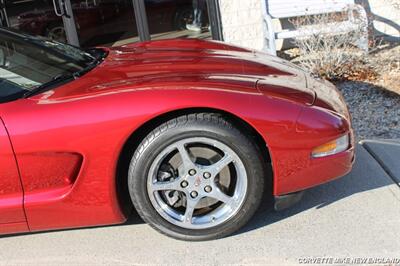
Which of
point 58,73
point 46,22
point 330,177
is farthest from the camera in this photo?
point 46,22

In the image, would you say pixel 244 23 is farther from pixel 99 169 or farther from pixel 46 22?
pixel 99 169

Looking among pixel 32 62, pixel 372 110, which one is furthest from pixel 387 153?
pixel 32 62

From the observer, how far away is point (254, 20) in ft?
22.7

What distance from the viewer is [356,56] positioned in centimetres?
561

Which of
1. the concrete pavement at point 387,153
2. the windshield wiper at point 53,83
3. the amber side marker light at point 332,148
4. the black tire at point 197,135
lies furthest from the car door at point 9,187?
the concrete pavement at point 387,153

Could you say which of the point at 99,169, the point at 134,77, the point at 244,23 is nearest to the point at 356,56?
the point at 244,23

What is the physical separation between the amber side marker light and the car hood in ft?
0.99

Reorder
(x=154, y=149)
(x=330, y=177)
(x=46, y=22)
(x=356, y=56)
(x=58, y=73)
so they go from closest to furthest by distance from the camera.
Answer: (x=154, y=149) → (x=330, y=177) → (x=58, y=73) → (x=356, y=56) → (x=46, y=22)

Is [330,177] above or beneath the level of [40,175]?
beneath

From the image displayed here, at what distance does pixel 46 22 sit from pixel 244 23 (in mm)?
2634

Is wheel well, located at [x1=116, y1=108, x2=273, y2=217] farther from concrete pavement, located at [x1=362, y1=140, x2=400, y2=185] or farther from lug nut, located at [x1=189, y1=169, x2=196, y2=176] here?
concrete pavement, located at [x1=362, y1=140, x2=400, y2=185]

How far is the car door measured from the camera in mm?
2617

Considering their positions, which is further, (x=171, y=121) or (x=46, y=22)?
(x=46, y=22)

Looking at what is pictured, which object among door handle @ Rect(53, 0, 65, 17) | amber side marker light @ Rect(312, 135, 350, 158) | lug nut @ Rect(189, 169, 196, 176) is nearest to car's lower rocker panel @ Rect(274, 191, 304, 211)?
amber side marker light @ Rect(312, 135, 350, 158)
